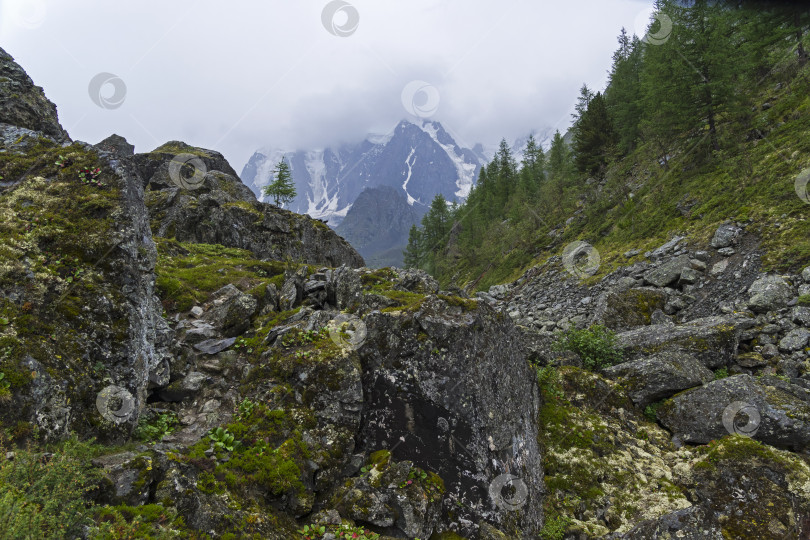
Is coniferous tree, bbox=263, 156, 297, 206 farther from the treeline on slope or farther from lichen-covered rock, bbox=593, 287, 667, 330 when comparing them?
lichen-covered rock, bbox=593, 287, 667, 330

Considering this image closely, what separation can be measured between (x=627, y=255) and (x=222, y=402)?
28.7 meters

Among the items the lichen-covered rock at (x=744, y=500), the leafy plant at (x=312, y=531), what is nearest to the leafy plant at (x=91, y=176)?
the leafy plant at (x=312, y=531)

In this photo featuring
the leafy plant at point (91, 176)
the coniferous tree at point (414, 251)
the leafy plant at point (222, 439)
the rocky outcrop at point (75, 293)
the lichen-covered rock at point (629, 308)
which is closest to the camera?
the rocky outcrop at point (75, 293)

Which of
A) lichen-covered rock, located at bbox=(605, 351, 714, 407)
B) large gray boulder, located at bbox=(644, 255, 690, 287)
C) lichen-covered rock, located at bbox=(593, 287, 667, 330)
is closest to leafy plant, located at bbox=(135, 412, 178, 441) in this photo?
lichen-covered rock, located at bbox=(605, 351, 714, 407)

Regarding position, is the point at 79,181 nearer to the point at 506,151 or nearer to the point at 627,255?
the point at 627,255

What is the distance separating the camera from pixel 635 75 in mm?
53719

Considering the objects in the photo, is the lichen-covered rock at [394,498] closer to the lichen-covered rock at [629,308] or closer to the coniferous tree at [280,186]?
the lichen-covered rock at [629,308]

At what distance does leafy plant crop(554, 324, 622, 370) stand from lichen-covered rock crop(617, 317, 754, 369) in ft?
1.33

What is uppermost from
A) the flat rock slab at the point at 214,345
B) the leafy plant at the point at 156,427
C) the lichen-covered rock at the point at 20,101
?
the lichen-covered rock at the point at 20,101

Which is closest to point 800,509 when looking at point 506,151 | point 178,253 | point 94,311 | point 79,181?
point 94,311

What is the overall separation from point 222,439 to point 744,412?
1233cm

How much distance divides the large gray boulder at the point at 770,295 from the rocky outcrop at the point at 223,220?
107ft

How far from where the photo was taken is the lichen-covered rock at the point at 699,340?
11883 millimetres

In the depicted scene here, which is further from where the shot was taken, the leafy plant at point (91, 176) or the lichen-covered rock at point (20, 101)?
the lichen-covered rock at point (20, 101)
